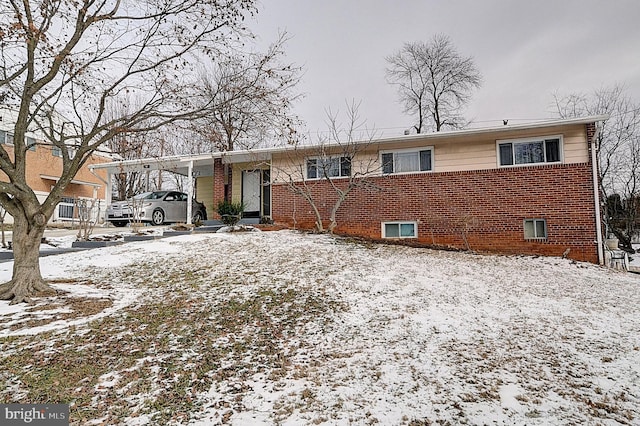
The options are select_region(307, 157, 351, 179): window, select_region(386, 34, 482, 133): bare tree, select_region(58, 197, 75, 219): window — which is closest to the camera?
select_region(307, 157, 351, 179): window

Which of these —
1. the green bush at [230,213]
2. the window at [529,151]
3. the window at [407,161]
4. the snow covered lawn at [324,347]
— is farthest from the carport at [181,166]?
the window at [529,151]

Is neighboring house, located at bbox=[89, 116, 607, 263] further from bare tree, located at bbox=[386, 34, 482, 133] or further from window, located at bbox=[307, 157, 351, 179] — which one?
bare tree, located at bbox=[386, 34, 482, 133]

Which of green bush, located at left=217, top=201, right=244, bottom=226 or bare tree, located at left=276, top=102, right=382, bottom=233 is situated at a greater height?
bare tree, located at left=276, top=102, right=382, bottom=233

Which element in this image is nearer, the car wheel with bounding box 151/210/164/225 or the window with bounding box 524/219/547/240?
the window with bounding box 524/219/547/240

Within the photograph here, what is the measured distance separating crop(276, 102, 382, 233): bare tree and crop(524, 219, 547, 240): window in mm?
4451

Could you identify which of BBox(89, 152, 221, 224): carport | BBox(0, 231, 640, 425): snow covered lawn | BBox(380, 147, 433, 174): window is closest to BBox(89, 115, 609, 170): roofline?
BBox(89, 152, 221, 224): carport

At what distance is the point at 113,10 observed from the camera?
5.32m

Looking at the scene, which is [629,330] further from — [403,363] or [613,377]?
[403,363]

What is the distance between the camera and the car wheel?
1370 centimetres

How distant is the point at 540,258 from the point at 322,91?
10.3 meters

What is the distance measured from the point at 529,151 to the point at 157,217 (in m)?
13.2

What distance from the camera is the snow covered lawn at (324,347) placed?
2.61 metres

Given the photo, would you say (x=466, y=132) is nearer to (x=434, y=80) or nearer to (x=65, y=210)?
(x=434, y=80)

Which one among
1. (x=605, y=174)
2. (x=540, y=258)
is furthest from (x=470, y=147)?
(x=605, y=174)
